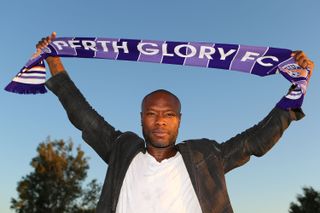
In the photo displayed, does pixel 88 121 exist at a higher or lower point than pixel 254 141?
higher

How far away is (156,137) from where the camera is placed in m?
5.07

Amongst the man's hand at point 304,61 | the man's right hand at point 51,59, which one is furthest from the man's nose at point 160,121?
the man's hand at point 304,61

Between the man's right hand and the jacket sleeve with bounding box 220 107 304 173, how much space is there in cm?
262

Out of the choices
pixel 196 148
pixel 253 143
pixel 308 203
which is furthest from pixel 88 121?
pixel 308 203

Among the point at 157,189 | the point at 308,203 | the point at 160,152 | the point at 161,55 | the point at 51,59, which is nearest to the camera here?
the point at 157,189

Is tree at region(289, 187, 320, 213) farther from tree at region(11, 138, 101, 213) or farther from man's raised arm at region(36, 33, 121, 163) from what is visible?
man's raised arm at region(36, 33, 121, 163)

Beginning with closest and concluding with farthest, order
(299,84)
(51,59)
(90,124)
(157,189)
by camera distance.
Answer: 1. (157,189)
2. (90,124)
3. (299,84)
4. (51,59)

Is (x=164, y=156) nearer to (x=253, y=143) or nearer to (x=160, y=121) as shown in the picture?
(x=160, y=121)

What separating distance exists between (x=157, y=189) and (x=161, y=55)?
117 inches

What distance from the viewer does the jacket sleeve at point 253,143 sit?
525 centimetres

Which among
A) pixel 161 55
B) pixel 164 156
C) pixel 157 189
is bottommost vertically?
pixel 157 189

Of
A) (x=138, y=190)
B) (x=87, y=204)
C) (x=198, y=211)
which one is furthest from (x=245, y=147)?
(x=87, y=204)

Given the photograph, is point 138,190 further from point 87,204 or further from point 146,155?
point 87,204

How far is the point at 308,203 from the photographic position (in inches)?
1692
